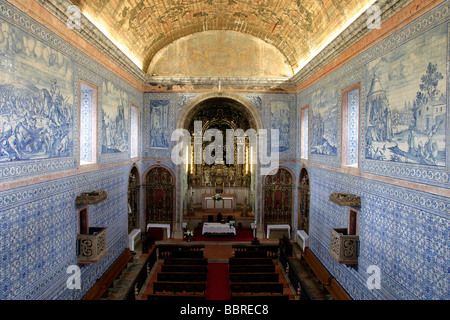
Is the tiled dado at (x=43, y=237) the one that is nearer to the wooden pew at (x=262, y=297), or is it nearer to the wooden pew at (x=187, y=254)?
the wooden pew at (x=187, y=254)

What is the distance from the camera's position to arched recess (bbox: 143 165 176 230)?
1728 cm

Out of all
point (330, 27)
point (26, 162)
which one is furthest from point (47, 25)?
point (330, 27)

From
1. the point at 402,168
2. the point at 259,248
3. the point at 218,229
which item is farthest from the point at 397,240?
the point at 218,229

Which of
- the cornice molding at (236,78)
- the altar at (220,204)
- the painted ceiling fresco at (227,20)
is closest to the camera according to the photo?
the cornice molding at (236,78)

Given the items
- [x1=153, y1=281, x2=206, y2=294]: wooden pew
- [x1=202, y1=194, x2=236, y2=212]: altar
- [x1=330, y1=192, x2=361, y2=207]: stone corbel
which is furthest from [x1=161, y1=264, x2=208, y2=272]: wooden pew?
[x1=202, y1=194, x2=236, y2=212]: altar

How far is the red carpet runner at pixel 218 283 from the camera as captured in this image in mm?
11109

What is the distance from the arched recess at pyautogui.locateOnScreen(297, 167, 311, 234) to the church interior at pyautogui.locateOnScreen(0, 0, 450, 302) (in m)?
0.14

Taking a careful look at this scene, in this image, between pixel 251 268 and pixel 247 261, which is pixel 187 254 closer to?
pixel 247 261

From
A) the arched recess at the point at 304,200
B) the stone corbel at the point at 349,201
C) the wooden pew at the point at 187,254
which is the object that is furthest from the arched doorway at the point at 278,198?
the stone corbel at the point at 349,201

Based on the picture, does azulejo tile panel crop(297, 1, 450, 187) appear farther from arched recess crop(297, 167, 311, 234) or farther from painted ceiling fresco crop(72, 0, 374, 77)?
arched recess crop(297, 167, 311, 234)

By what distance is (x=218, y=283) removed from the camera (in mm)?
12164

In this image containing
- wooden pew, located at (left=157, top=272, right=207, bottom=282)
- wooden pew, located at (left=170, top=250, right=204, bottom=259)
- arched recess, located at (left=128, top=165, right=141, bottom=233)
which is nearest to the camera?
wooden pew, located at (left=157, top=272, right=207, bottom=282)

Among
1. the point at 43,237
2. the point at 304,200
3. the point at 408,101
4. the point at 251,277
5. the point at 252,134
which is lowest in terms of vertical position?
the point at 251,277

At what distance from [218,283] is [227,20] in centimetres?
1302
